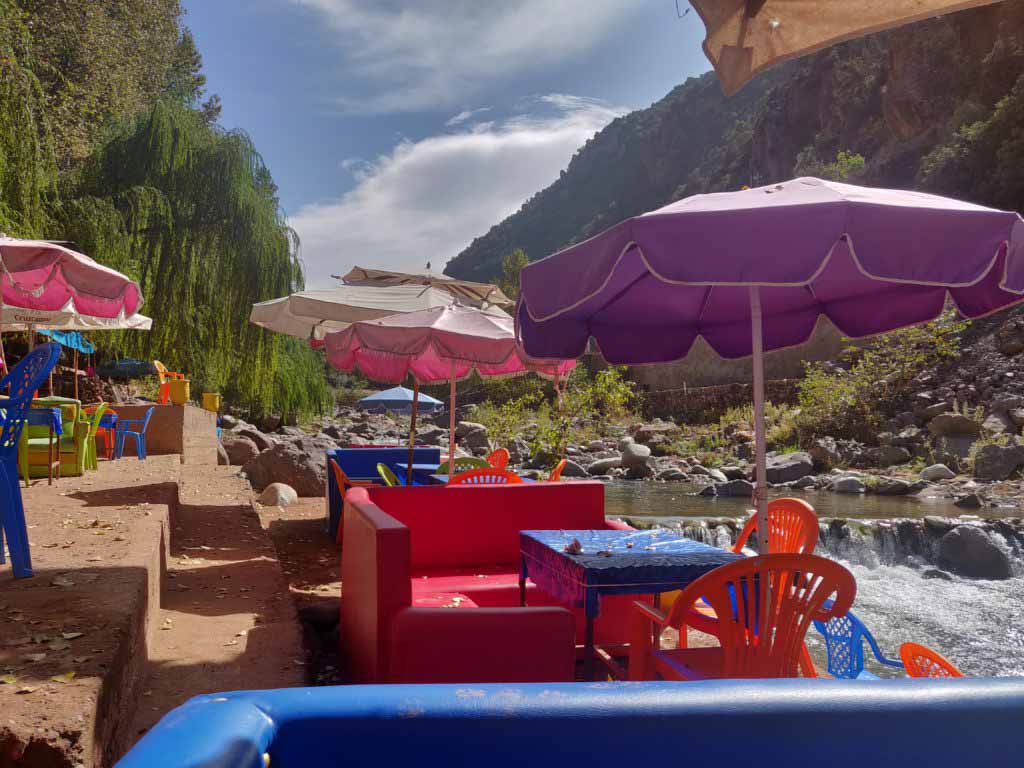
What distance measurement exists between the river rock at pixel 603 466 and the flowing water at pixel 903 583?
4.16 metres

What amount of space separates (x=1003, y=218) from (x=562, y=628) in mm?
1975

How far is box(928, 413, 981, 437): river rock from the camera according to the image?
15.2 m

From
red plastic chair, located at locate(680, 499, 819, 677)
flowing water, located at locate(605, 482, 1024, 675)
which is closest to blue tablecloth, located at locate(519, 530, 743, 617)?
red plastic chair, located at locate(680, 499, 819, 677)

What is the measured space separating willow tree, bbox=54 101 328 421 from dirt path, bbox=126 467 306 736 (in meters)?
6.74

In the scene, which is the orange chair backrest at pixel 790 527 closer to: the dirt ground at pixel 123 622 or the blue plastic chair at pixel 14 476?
the dirt ground at pixel 123 622

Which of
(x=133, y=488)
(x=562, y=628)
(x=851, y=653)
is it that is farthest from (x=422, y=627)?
(x=133, y=488)

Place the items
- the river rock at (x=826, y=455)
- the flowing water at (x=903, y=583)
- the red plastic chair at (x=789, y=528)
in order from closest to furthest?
the red plastic chair at (x=789, y=528) → the flowing water at (x=903, y=583) → the river rock at (x=826, y=455)

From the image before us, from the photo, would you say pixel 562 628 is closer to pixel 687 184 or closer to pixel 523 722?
pixel 523 722

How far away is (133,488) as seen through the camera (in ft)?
21.7

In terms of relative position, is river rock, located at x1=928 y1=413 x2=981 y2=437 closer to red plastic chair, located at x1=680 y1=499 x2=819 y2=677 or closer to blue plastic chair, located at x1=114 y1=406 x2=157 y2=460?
red plastic chair, located at x1=680 y1=499 x2=819 y2=677

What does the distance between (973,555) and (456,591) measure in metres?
7.26

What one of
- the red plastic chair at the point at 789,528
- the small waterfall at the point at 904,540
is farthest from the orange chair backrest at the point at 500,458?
the red plastic chair at the point at 789,528

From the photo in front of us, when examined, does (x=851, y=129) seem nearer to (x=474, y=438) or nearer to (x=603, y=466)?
(x=474, y=438)

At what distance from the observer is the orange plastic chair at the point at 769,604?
2.41 m
